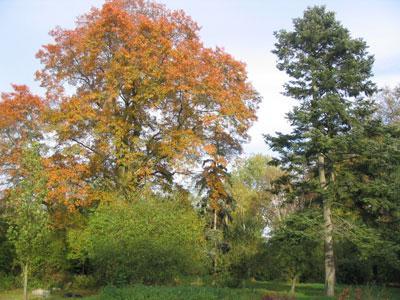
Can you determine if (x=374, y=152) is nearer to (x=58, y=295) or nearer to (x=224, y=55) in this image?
(x=224, y=55)

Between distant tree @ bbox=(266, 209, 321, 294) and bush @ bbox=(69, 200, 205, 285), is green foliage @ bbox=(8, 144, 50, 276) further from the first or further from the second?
distant tree @ bbox=(266, 209, 321, 294)

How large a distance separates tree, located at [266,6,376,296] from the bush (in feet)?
18.2

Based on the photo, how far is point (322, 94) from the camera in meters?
20.6

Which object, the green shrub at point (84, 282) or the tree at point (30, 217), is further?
the green shrub at point (84, 282)

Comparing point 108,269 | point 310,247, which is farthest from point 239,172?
point 108,269

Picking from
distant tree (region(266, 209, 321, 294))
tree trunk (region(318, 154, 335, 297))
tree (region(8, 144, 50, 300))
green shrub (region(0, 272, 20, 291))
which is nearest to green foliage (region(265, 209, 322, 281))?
distant tree (region(266, 209, 321, 294))

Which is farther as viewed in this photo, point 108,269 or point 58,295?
point 58,295

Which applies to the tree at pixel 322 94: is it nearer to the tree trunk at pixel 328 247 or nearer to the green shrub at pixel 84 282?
the tree trunk at pixel 328 247

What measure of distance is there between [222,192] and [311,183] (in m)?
5.16

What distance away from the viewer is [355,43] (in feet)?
65.2

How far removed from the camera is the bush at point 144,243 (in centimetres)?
1684

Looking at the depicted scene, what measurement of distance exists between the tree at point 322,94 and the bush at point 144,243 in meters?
5.54

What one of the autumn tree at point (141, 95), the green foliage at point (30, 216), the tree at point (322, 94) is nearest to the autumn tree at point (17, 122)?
the autumn tree at point (141, 95)

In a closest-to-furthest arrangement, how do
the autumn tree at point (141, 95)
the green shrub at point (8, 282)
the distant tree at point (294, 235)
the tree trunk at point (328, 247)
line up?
the distant tree at point (294, 235) < the tree trunk at point (328, 247) < the autumn tree at point (141, 95) < the green shrub at point (8, 282)
